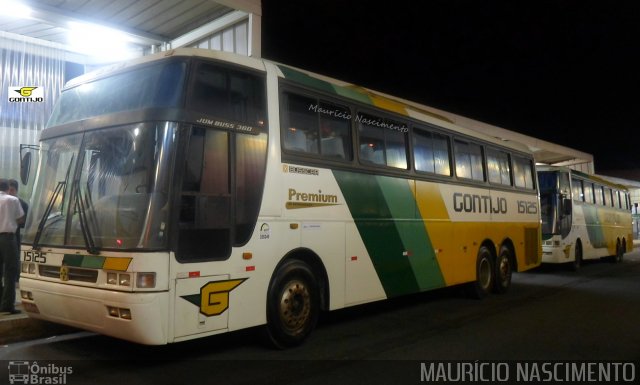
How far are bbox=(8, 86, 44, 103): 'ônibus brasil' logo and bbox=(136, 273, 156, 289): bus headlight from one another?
6.82 m

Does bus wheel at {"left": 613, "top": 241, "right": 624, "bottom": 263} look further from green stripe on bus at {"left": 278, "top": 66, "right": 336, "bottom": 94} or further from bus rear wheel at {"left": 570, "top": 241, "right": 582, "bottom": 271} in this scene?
green stripe on bus at {"left": 278, "top": 66, "right": 336, "bottom": 94}

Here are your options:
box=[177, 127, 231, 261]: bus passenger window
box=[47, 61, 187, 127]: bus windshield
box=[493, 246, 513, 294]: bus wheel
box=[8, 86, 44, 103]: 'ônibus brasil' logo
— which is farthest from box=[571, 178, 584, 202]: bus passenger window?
box=[8, 86, 44, 103]: 'ônibus brasil' logo

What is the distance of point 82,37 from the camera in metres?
10.1

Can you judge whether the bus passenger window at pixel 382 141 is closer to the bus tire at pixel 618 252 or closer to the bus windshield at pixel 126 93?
the bus windshield at pixel 126 93

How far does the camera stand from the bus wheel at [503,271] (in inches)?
454

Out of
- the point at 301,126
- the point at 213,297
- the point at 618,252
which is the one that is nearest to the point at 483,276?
the point at 301,126

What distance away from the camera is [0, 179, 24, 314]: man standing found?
721 cm

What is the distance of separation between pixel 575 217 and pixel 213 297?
50.2 ft

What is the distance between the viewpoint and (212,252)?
550cm

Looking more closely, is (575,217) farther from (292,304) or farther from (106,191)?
(106,191)

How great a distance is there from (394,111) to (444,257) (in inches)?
115

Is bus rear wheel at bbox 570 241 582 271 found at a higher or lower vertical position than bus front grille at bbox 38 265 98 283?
lower

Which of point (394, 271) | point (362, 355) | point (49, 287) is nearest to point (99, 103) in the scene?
point (49, 287)

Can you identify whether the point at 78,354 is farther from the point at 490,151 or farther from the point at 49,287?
the point at 490,151
